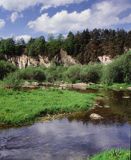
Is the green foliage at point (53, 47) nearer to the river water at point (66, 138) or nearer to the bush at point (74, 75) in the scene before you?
the bush at point (74, 75)

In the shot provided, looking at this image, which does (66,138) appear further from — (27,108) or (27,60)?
(27,60)

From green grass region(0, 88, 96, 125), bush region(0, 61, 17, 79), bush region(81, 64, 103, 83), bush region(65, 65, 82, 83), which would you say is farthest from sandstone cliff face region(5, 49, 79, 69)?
green grass region(0, 88, 96, 125)

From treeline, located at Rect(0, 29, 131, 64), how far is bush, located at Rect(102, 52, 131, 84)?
58135mm

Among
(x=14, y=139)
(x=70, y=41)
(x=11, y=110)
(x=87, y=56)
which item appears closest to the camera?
(x=14, y=139)

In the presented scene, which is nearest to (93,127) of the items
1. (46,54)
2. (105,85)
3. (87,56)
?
(105,85)

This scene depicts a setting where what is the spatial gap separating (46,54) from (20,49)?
1698 cm

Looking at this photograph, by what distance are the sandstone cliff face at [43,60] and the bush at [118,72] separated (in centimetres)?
7303

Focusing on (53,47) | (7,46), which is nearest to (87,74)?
(53,47)

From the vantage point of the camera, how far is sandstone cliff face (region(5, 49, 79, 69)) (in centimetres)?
17012

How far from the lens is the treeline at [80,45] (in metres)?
152

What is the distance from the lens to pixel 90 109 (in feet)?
146

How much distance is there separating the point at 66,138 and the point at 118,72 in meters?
63.1

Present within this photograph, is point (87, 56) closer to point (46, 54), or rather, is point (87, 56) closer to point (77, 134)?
point (46, 54)

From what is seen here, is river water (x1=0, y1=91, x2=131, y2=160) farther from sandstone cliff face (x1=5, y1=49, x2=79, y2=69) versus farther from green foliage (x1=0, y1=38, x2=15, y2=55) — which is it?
green foliage (x1=0, y1=38, x2=15, y2=55)
